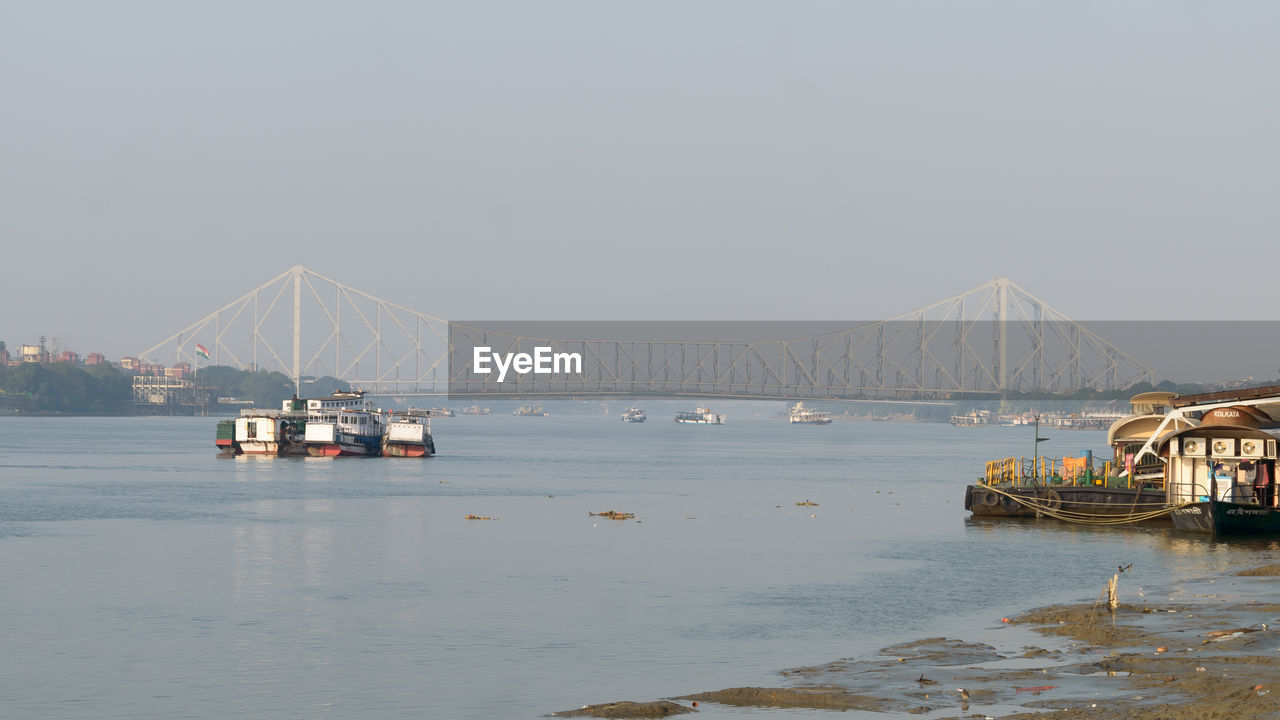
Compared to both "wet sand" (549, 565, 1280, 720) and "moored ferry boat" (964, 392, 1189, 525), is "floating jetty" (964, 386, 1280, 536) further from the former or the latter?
"wet sand" (549, 565, 1280, 720)

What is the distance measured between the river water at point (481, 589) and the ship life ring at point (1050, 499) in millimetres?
3583

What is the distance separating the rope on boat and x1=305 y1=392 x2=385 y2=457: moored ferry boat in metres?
75.4

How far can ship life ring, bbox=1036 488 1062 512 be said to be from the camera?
6679 centimetres

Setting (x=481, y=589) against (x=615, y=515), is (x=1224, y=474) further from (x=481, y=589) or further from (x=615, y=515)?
(x=481, y=589)

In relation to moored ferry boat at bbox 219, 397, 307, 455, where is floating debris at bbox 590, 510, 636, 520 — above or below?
below

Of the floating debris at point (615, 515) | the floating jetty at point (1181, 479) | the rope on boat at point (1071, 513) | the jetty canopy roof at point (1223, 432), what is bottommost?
the floating debris at point (615, 515)

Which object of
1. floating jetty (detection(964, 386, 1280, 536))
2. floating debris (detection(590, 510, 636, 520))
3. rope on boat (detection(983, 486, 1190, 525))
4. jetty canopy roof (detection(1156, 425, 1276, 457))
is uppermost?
jetty canopy roof (detection(1156, 425, 1276, 457))

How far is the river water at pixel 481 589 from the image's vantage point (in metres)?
27.2

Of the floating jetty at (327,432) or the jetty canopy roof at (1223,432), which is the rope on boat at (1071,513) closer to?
the jetty canopy roof at (1223,432)

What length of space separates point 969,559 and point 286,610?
81.4ft

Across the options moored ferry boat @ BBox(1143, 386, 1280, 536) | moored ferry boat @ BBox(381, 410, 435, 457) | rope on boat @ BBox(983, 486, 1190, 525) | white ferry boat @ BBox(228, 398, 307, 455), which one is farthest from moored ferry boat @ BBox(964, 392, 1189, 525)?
white ferry boat @ BBox(228, 398, 307, 455)

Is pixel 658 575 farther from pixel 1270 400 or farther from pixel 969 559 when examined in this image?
pixel 1270 400

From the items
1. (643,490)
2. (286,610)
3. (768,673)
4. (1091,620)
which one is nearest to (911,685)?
(768,673)

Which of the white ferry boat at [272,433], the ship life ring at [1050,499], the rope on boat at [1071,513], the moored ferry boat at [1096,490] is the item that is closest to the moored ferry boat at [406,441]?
the white ferry boat at [272,433]
